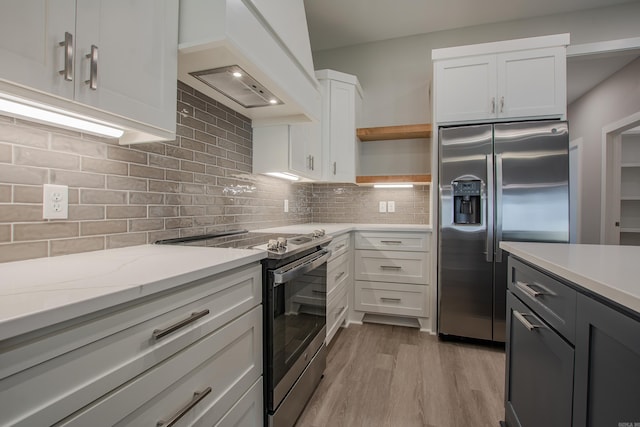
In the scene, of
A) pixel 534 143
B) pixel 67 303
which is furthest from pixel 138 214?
pixel 534 143

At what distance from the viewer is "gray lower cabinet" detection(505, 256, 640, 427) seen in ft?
2.09

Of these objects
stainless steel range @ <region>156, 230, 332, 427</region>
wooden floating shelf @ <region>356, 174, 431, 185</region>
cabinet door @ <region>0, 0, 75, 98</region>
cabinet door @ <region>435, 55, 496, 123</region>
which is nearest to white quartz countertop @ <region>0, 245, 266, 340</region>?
stainless steel range @ <region>156, 230, 332, 427</region>

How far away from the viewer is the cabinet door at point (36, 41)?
67cm

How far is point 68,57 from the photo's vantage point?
77cm

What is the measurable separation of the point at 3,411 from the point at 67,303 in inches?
6.7

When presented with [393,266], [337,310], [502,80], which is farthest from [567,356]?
[502,80]

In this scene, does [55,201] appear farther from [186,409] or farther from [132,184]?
[186,409]

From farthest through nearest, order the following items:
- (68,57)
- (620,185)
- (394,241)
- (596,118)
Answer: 1. (596,118)
2. (620,185)
3. (394,241)
4. (68,57)

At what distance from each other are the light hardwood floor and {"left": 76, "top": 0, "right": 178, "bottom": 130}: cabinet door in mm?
1606

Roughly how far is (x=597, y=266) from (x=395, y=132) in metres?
2.29

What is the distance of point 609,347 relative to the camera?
68cm

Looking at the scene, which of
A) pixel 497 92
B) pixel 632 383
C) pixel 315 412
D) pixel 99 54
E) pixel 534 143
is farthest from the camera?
pixel 497 92

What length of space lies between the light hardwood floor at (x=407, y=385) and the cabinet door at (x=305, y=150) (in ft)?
4.78

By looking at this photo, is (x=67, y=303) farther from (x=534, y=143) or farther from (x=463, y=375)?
(x=534, y=143)
